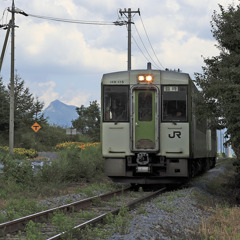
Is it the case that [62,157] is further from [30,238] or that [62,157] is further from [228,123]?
[30,238]

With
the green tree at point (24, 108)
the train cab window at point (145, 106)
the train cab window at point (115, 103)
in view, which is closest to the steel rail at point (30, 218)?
the train cab window at point (115, 103)

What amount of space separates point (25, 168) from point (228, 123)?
6612mm

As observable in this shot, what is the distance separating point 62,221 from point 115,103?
6440 mm

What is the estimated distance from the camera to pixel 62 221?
7789 mm

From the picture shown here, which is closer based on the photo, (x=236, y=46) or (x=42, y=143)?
(x=236, y=46)

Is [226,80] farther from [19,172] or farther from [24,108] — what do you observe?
[24,108]

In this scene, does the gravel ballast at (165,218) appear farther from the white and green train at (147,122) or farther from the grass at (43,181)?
the white and green train at (147,122)

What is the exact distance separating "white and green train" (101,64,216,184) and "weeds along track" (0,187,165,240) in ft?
7.05

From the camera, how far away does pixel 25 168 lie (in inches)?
583

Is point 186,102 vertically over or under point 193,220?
over

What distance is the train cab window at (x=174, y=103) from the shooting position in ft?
45.0

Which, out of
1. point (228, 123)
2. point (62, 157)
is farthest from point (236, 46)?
point (62, 157)

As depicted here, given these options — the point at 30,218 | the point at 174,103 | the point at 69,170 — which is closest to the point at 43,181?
the point at 69,170

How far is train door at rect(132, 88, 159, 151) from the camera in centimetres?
1362
